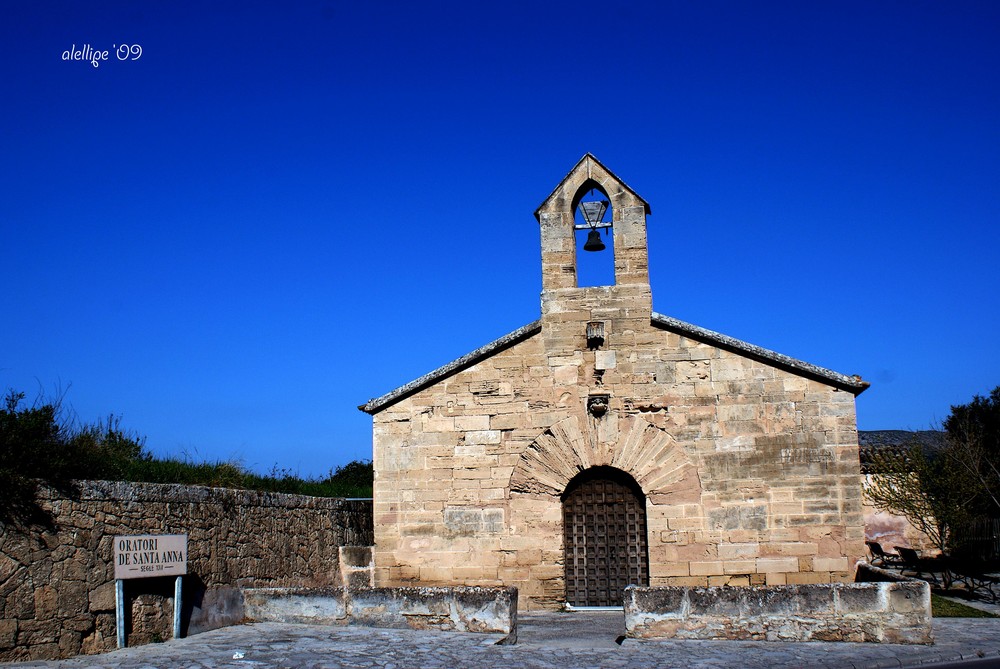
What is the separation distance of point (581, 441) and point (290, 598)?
14.9 feet

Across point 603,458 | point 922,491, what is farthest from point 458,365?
point 922,491

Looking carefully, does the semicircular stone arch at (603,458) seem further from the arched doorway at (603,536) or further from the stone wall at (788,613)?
the stone wall at (788,613)

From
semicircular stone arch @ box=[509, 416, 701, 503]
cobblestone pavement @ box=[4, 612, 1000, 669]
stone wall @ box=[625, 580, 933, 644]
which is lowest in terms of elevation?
cobblestone pavement @ box=[4, 612, 1000, 669]

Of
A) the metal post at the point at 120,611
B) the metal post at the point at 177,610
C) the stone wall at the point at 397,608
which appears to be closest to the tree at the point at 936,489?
the stone wall at the point at 397,608

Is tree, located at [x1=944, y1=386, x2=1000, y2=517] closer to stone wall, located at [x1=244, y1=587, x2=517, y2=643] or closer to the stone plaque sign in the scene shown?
stone wall, located at [x1=244, y1=587, x2=517, y2=643]

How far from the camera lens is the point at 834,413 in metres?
11.8

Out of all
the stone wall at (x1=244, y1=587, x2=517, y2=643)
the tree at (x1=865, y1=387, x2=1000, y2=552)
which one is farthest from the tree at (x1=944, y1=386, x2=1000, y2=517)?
the stone wall at (x1=244, y1=587, x2=517, y2=643)

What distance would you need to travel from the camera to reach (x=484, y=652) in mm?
8289

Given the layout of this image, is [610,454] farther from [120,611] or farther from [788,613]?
[120,611]

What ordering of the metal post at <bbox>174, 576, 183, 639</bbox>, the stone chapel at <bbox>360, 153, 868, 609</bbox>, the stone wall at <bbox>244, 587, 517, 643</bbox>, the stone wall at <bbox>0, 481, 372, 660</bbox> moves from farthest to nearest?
1. the stone chapel at <bbox>360, 153, 868, 609</bbox>
2. the stone wall at <bbox>244, 587, 517, 643</bbox>
3. the metal post at <bbox>174, 576, 183, 639</bbox>
4. the stone wall at <bbox>0, 481, 372, 660</bbox>

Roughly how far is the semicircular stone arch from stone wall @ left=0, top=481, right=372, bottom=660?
3.41 m

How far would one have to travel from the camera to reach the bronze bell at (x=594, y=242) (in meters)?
12.8

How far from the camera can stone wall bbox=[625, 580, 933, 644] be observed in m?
8.77

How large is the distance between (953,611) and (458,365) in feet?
25.9
